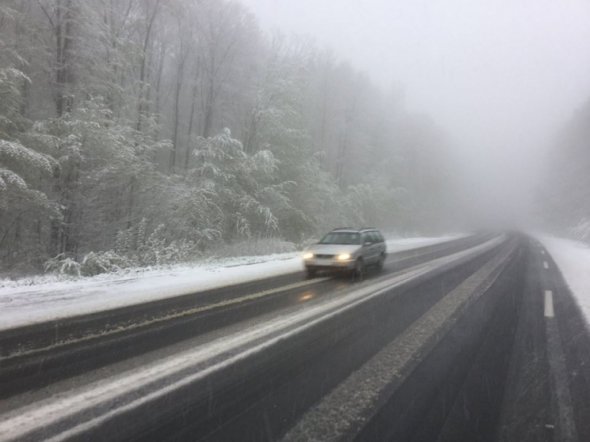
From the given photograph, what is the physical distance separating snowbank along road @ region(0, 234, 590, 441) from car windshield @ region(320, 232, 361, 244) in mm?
4811

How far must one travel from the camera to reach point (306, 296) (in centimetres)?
849

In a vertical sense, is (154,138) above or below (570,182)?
below

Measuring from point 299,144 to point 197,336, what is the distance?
61.6ft

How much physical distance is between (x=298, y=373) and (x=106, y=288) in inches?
236

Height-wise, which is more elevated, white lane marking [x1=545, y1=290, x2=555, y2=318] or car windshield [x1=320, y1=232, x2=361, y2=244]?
car windshield [x1=320, y1=232, x2=361, y2=244]

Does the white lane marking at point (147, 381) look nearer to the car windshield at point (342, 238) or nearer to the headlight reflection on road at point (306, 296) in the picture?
the headlight reflection on road at point (306, 296)

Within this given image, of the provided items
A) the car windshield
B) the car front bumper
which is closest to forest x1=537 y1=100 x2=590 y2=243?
the car windshield

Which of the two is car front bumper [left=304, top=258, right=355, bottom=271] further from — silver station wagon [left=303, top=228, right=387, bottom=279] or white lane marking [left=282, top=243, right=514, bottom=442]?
white lane marking [left=282, top=243, right=514, bottom=442]

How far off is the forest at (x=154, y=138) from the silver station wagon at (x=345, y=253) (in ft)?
16.5

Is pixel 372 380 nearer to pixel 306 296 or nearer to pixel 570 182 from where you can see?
pixel 306 296

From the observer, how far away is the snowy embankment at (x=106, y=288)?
632 centimetres

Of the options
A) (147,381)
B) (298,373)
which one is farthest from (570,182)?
(147,381)

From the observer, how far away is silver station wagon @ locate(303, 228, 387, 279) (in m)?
11.2

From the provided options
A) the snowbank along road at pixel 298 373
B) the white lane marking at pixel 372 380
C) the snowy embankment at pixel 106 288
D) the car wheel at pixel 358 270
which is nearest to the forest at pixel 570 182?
the car wheel at pixel 358 270
